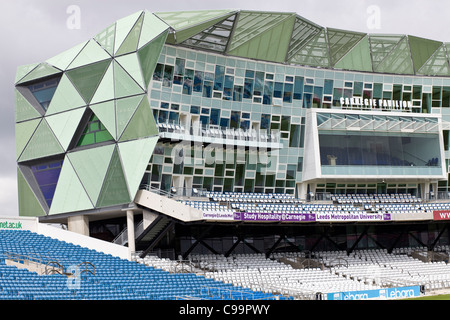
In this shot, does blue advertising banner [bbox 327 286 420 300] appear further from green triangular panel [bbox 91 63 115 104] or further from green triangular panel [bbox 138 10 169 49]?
green triangular panel [bbox 91 63 115 104]

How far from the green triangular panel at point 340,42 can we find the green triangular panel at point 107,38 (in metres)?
17.1

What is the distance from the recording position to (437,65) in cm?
5359

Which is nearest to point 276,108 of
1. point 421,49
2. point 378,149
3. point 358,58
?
point 358,58

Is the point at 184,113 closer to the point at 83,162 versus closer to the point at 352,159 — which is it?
the point at 83,162

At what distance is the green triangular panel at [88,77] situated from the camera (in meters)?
43.7

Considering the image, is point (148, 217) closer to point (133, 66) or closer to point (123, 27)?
point (133, 66)

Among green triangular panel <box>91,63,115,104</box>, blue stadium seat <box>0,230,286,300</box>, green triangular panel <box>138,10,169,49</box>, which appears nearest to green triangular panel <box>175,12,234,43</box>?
green triangular panel <box>138,10,169,49</box>

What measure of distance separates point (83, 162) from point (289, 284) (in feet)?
57.2

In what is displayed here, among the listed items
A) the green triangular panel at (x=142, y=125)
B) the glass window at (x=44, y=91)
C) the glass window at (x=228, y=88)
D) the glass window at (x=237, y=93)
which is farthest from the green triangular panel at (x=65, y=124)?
the glass window at (x=237, y=93)

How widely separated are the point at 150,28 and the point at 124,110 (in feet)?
19.6

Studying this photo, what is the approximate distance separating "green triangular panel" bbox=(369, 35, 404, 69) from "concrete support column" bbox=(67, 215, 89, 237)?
27458 millimetres

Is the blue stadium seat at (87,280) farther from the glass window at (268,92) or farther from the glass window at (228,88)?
the glass window at (268,92)

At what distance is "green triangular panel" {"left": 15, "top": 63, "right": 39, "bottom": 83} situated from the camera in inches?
1895
